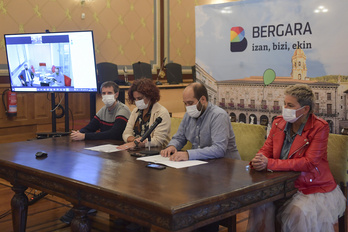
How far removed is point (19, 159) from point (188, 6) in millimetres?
6973

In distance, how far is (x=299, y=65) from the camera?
3.77 m

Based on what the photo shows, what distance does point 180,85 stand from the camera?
23.8 ft

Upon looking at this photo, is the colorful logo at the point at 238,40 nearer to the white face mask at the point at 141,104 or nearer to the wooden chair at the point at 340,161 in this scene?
the white face mask at the point at 141,104

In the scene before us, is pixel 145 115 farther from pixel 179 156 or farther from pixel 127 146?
pixel 179 156

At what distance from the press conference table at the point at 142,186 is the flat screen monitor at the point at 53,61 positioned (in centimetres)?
185

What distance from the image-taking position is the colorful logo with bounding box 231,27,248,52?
4164 mm

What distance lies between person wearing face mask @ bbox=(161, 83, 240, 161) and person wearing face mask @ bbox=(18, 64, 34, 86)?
2315 mm

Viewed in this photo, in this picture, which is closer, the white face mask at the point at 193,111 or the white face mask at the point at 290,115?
the white face mask at the point at 290,115

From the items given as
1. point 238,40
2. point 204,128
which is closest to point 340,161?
point 204,128

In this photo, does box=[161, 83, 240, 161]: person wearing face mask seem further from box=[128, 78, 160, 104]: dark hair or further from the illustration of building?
the illustration of building

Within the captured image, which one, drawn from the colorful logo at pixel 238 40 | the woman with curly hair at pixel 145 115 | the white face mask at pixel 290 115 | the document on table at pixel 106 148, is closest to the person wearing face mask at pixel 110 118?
the woman with curly hair at pixel 145 115

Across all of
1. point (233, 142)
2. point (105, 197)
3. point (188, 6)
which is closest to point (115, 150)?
point (233, 142)

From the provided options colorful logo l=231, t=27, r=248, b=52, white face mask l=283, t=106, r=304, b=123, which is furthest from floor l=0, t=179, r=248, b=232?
colorful logo l=231, t=27, r=248, b=52

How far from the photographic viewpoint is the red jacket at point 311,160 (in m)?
2.50
